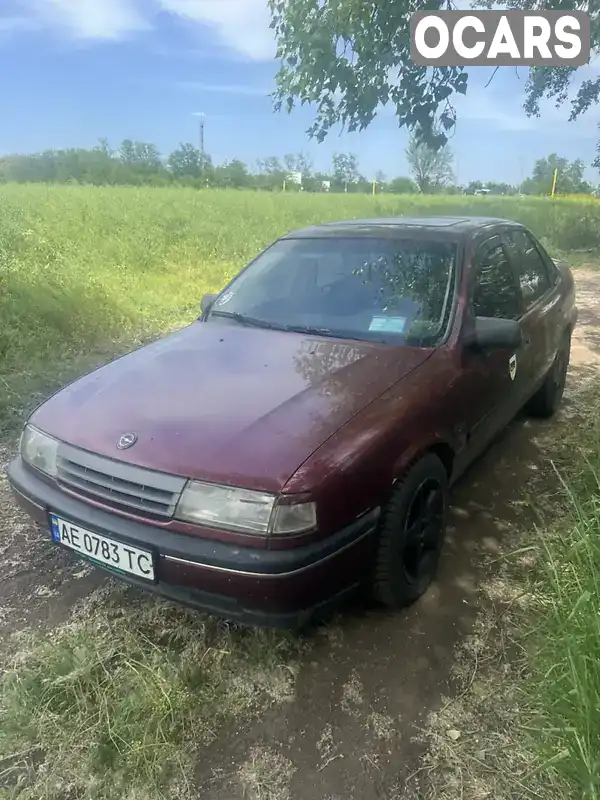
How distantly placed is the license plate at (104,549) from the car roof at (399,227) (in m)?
2.03

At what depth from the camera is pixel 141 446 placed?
210 centimetres

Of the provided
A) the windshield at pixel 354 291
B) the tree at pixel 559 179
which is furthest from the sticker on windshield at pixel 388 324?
the tree at pixel 559 179

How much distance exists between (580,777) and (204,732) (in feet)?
3.56

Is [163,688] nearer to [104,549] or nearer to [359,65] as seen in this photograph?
[104,549]

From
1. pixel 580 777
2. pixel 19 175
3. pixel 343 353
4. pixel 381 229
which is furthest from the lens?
pixel 19 175

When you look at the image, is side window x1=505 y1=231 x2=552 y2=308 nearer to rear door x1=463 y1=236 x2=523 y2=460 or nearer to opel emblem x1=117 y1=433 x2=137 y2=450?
rear door x1=463 y1=236 x2=523 y2=460

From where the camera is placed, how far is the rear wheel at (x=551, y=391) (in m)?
4.39

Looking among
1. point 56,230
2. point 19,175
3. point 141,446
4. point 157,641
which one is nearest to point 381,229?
point 141,446

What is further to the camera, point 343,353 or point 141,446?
point 343,353

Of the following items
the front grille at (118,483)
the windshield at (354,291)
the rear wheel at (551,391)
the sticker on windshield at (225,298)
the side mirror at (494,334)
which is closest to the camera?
the front grille at (118,483)

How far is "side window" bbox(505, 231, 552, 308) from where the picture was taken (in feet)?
12.1

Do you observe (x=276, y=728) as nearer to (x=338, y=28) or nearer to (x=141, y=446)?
(x=141, y=446)

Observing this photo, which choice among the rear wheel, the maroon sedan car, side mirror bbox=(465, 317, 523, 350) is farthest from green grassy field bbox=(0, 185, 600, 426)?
side mirror bbox=(465, 317, 523, 350)

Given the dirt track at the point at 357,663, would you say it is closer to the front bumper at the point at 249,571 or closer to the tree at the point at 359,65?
the front bumper at the point at 249,571
